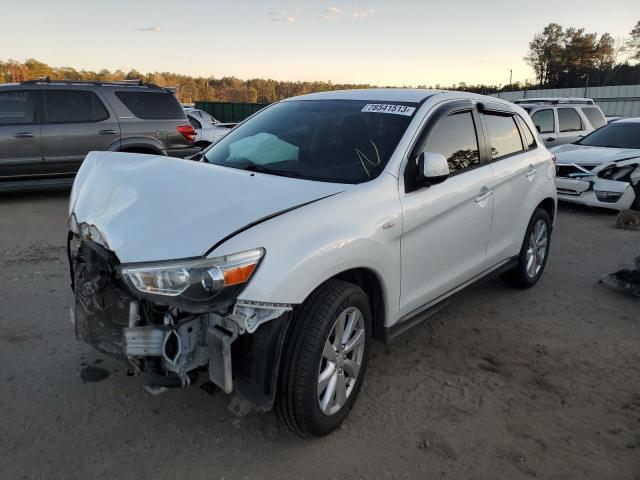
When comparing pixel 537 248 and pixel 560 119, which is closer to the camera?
pixel 537 248

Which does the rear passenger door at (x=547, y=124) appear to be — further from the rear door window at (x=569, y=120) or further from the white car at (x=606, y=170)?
the white car at (x=606, y=170)

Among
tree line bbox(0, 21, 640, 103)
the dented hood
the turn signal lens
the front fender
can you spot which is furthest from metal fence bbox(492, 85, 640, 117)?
the turn signal lens

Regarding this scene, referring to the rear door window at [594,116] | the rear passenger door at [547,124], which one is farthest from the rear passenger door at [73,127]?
the rear door window at [594,116]

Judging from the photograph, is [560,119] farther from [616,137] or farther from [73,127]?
[73,127]

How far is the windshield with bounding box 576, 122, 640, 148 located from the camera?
9.09m

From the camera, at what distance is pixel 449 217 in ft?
11.2

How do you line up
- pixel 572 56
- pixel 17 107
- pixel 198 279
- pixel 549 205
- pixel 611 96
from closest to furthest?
pixel 198 279 < pixel 549 205 < pixel 17 107 < pixel 611 96 < pixel 572 56

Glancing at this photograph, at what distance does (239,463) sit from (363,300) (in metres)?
1.02

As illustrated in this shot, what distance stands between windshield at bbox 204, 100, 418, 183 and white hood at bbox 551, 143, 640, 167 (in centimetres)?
660

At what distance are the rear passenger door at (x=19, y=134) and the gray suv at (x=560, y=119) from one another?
9637 mm

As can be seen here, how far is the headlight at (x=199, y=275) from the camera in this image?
7.30 feet

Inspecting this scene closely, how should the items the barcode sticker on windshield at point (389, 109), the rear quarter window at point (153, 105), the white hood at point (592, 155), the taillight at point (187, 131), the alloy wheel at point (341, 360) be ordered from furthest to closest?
the taillight at point (187, 131) → the rear quarter window at point (153, 105) → the white hood at point (592, 155) → the barcode sticker on windshield at point (389, 109) → the alloy wheel at point (341, 360)

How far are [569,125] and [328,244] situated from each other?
1125 cm

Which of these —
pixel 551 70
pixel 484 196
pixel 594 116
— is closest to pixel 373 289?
pixel 484 196
